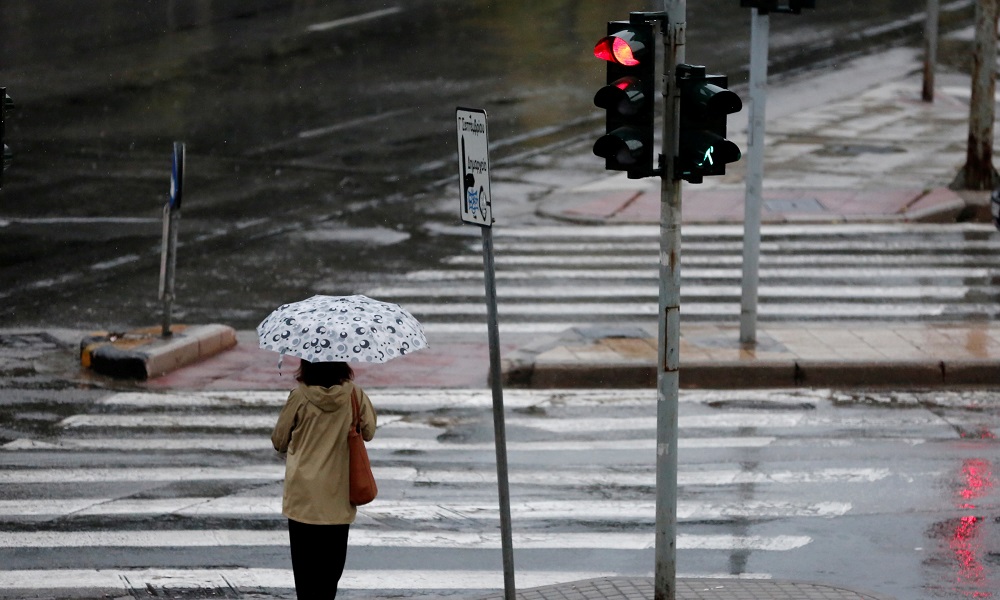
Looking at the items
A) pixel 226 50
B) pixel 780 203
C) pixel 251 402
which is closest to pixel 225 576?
pixel 251 402

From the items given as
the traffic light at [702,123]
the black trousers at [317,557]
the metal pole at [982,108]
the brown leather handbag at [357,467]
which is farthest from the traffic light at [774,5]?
the metal pole at [982,108]

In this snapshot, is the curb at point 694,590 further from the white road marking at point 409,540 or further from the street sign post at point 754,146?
the street sign post at point 754,146

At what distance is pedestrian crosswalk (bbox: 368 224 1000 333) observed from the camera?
56.1ft

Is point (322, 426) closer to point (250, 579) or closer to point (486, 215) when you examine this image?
point (486, 215)

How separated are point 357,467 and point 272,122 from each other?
70.0ft

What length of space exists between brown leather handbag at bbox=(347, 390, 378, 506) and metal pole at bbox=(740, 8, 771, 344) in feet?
24.7

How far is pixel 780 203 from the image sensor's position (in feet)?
75.4

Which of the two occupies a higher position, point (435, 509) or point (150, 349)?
point (435, 509)

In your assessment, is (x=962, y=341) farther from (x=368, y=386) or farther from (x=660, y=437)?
(x=660, y=437)

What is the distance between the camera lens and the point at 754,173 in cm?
1481

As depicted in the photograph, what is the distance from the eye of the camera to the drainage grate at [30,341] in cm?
1578

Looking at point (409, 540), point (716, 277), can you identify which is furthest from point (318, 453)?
point (716, 277)

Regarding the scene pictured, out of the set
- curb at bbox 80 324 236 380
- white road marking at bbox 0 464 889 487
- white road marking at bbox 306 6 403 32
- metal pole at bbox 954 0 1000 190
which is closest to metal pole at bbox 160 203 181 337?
curb at bbox 80 324 236 380

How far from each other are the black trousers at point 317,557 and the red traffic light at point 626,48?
275cm
